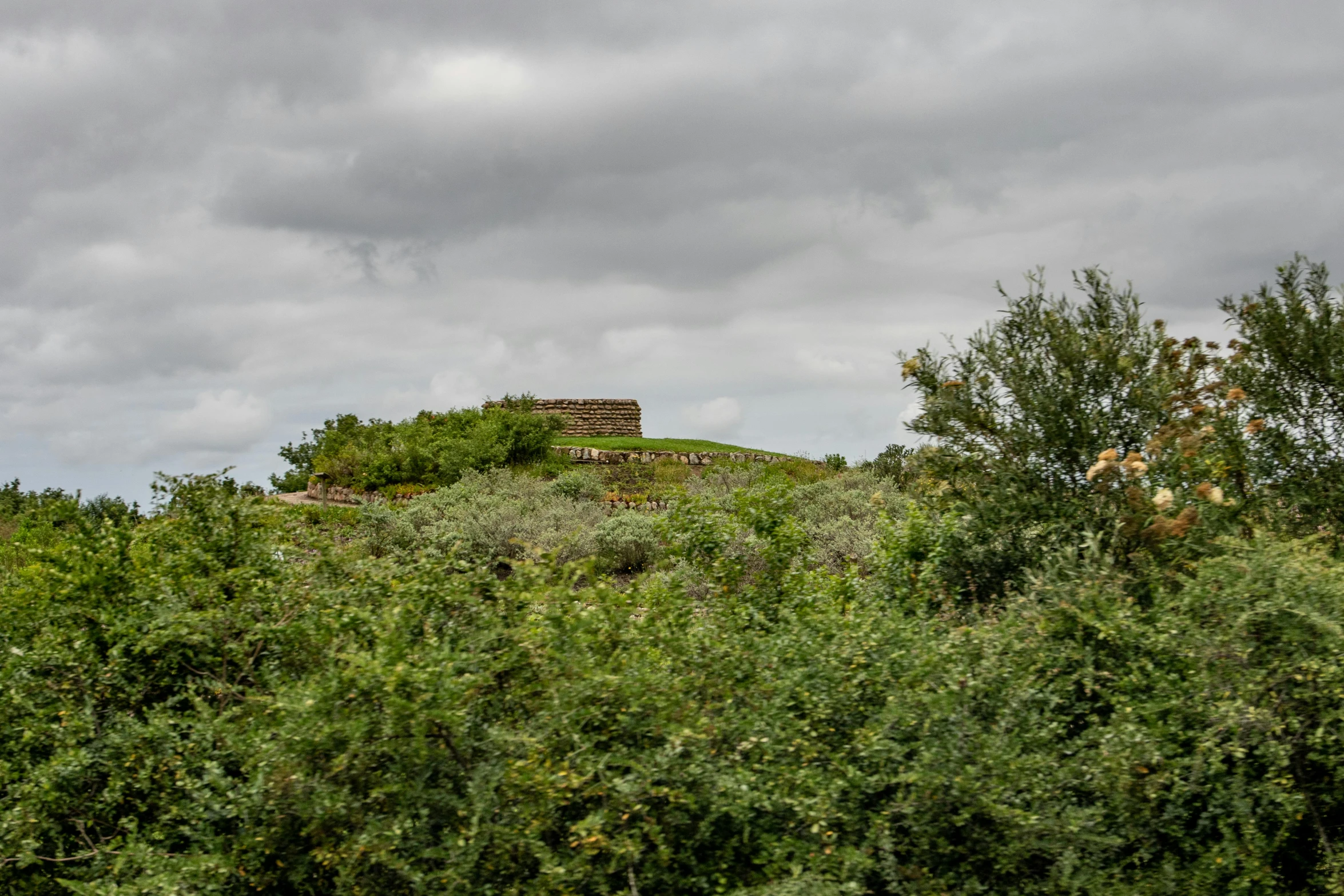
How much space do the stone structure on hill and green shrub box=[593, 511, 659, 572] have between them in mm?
17927

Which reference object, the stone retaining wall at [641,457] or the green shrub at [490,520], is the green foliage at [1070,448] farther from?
the stone retaining wall at [641,457]

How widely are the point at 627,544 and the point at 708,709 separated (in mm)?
8631

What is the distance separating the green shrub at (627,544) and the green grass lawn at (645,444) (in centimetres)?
1053

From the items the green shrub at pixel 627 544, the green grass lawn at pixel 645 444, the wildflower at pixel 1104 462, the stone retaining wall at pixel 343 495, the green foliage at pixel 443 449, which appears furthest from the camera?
the green grass lawn at pixel 645 444

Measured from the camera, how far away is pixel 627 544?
12648mm

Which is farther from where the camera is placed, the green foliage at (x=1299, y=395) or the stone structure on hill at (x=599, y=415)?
the stone structure on hill at (x=599, y=415)

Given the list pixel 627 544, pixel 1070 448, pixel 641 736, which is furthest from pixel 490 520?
pixel 641 736

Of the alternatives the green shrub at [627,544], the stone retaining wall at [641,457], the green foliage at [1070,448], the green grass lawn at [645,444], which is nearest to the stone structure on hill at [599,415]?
the green grass lawn at [645,444]

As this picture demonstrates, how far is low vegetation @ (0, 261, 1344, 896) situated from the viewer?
3627 mm

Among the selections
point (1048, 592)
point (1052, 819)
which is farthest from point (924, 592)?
point (1052, 819)

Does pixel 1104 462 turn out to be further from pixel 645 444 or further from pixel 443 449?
pixel 645 444

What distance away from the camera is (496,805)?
11.6 feet

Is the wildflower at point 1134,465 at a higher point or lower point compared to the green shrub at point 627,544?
lower

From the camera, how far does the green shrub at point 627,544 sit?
41.3ft
